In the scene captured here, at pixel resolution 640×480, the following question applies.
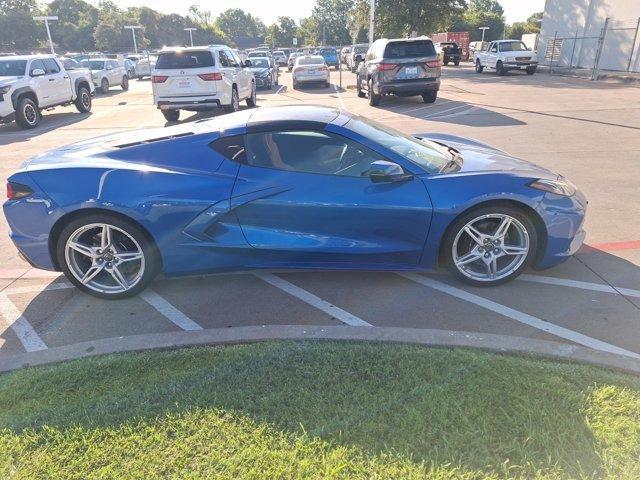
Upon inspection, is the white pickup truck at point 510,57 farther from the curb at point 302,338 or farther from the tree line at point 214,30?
the curb at point 302,338

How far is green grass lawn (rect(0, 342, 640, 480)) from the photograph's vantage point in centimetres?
220

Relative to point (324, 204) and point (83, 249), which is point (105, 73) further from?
point (324, 204)

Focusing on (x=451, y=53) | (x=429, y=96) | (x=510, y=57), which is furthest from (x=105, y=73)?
(x=451, y=53)

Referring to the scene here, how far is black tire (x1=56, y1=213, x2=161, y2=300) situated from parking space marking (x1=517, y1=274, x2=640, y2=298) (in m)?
3.02

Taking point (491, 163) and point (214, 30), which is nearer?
point (491, 163)

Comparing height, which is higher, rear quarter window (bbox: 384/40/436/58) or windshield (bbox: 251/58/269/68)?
rear quarter window (bbox: 384/40/436/58)

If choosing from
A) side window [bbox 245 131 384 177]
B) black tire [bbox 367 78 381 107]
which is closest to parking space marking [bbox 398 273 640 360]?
side window [bbox 245 131 384 177]

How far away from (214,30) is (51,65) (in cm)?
9729

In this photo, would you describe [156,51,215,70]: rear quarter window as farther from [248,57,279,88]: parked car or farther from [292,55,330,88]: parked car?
[292,55,330,88]: parked car

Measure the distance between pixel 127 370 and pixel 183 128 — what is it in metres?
2.15

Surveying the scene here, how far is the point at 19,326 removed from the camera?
11.8 ft

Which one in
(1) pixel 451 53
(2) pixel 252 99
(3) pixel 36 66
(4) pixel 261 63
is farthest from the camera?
(1) pixel 451 53

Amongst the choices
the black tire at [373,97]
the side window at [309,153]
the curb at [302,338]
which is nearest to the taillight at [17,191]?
the curb at [302,338]

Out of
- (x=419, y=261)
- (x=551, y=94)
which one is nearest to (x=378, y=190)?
(x=419, y=261)
